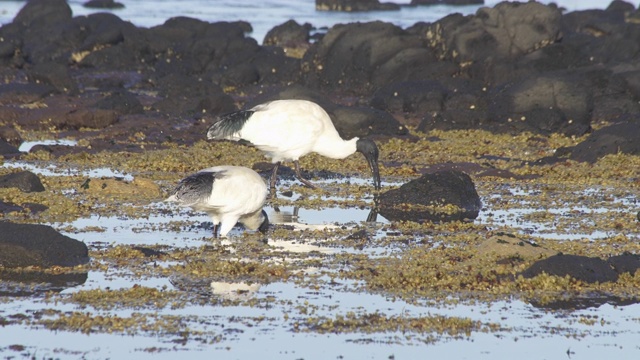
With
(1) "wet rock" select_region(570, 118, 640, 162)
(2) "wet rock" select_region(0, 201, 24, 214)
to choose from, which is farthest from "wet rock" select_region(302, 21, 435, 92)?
(2) "wet rock" select_region(0, 201, 24, 214)

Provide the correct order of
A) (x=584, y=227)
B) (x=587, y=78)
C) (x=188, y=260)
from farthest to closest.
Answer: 1. (x=587, y=78)
2. (x=584, y=227)
3. (x=188, y=260)

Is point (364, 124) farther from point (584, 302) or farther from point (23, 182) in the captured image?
point (584, 302)

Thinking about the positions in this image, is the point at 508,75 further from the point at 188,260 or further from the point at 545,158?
the point at 188,260

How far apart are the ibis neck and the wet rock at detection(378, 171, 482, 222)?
4.48 ft

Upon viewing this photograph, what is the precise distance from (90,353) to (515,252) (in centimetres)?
434

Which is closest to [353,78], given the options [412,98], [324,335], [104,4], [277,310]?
[412,98]

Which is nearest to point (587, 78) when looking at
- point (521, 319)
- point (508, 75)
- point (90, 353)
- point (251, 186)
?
point (508, 75)

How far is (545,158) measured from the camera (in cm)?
1759

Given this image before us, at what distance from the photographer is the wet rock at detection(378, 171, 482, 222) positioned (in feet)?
43.0

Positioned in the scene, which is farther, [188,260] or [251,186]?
[251,186]

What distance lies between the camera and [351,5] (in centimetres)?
7550

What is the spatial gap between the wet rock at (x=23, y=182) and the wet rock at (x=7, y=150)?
3.81 m

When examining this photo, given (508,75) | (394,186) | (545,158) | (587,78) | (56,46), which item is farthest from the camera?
(56,46)

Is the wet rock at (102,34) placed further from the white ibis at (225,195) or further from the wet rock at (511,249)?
the wet rock at (511,249)
